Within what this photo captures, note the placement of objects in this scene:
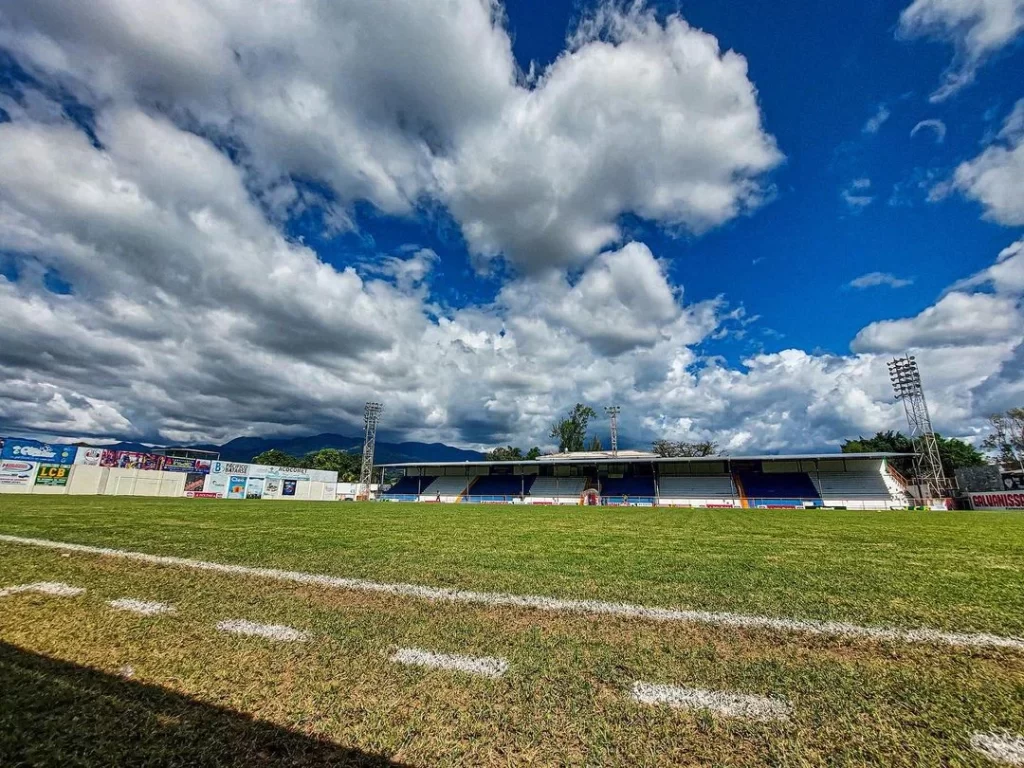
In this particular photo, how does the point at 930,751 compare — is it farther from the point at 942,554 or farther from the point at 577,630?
the point at 942,554

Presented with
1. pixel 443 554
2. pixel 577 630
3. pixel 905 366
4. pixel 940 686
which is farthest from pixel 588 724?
pixel 905 366

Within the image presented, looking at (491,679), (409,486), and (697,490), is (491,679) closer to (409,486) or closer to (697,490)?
(697,490)

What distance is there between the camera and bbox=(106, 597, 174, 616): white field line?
3.46 m

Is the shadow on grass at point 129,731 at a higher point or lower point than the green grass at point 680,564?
lower

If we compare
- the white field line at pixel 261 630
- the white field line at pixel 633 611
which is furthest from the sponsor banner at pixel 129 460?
the white field line at pixel 261 630

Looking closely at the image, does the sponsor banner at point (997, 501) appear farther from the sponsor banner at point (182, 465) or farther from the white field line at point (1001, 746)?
the sponsor banner at point (182, 465)

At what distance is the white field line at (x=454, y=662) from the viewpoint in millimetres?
2500

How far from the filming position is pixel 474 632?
3115mm

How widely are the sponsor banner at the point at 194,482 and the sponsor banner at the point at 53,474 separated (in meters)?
8.62

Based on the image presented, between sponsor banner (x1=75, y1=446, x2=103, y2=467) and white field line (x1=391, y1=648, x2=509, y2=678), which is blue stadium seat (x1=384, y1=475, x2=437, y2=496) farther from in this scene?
white field line (x1=391, y1=648, x2=509, y2=678)

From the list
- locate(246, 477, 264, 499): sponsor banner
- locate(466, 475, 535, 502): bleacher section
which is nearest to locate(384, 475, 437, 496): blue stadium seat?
locate(466, 475, 535, 502): bleacher section

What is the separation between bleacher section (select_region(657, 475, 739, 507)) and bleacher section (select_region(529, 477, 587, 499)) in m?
7.53

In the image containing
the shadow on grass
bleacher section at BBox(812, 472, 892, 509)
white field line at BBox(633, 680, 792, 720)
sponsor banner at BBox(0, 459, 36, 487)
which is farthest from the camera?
bleacher section at BBox(812, 472, 892, 509)

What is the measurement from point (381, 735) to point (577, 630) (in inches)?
67.2
